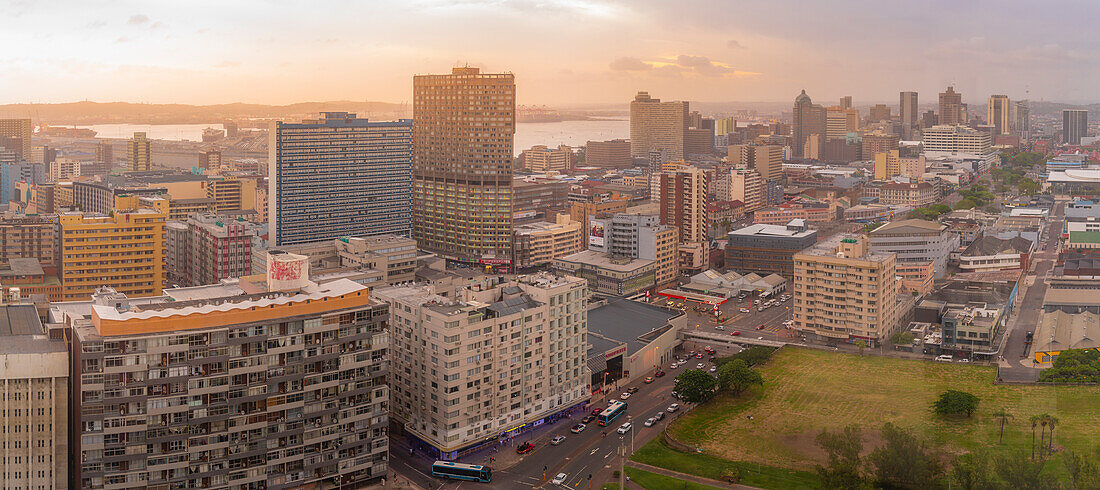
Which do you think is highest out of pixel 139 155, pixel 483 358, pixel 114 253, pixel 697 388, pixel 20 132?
pixel 20 132

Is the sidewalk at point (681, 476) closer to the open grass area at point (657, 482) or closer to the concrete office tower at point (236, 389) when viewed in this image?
the open grass area at point (657, 482)

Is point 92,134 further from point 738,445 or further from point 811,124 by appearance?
point 738,445

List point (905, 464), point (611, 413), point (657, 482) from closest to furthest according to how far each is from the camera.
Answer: point (905, 464)
point (657, 482)
point (611, 413)

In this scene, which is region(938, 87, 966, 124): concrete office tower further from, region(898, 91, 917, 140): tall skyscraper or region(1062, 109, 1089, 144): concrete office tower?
region(1062, 109, 1089, 144): concrete office tower

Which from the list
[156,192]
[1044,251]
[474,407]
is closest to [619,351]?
[474,407]

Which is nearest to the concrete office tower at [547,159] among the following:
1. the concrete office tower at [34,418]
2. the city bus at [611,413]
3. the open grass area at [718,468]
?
the city bus at [611,413]

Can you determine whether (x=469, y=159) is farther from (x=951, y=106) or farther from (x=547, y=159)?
(x=547, y=159)

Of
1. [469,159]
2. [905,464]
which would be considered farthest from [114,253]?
[905,464]
